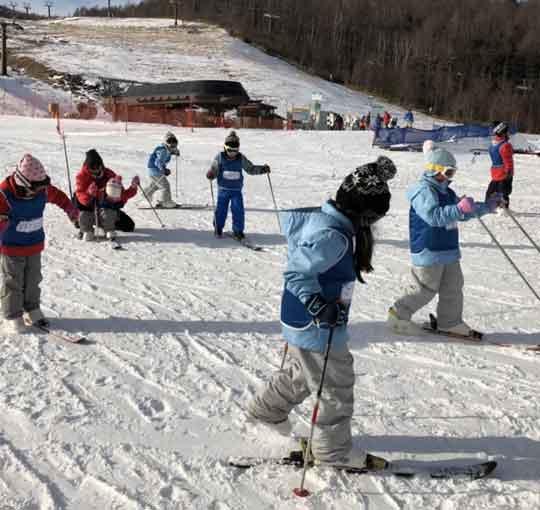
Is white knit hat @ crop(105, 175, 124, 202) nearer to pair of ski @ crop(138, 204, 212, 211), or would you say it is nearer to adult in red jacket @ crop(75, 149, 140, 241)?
adult in red jacket @ crop(75, 149, 140, 241)

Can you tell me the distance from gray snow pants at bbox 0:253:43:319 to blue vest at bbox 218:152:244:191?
3.63 metres

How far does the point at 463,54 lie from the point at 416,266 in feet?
278

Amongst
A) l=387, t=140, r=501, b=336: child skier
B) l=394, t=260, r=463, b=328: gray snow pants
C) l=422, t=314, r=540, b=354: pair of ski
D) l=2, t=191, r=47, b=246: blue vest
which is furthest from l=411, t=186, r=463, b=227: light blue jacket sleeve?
l=2, t=191, r=47, b=246: blue vest

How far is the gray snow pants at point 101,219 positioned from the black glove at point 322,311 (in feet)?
18.0

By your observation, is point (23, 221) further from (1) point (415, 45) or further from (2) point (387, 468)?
(1) point (415, 45)

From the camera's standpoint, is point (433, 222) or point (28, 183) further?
point (433, 222)

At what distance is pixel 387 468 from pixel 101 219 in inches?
224

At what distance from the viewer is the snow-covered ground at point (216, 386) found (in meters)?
2.82

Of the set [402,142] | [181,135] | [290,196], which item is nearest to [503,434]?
[290,196]

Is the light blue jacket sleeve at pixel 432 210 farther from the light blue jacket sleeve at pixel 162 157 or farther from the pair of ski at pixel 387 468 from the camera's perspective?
→ the light blue jacket sleeve at pixel 162 157

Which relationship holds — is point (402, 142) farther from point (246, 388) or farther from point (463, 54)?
point (463, 54)

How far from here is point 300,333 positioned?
2859mm

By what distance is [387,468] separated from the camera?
2994 mm

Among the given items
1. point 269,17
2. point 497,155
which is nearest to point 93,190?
point 497,155
